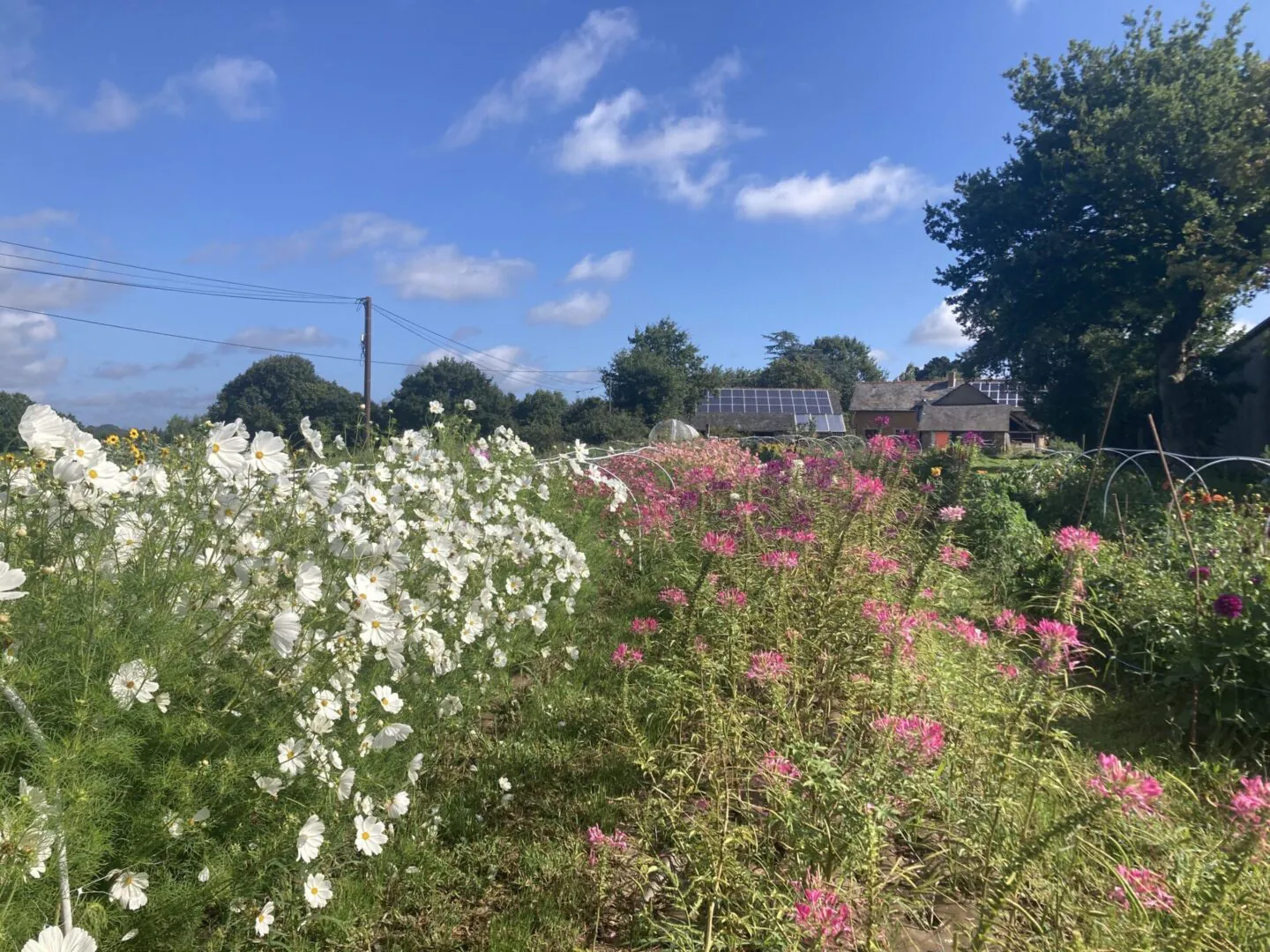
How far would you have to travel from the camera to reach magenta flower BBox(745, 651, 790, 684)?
95.0 inches

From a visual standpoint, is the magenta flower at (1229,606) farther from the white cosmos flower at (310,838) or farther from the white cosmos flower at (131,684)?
the white cosmos flower at (131,684)

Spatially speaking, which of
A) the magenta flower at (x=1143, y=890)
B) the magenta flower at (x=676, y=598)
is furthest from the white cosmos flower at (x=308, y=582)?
the magenta flower at (x=1143, y=890)

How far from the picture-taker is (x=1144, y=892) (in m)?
1.55

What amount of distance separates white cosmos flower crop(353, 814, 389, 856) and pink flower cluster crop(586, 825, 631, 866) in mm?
555

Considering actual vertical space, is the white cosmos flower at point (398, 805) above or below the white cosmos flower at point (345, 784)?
below

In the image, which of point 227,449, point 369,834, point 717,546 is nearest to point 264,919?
point 369,834

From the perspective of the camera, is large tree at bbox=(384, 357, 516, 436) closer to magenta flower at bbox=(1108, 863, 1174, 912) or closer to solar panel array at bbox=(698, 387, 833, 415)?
solar panel array at bbox=(698, 387, 833, 415)

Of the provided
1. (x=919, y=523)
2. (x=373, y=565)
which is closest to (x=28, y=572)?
(x=373, y=565)

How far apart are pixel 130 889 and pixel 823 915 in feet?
4.39

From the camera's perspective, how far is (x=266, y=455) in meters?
1.88

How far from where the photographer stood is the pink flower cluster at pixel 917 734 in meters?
1.96

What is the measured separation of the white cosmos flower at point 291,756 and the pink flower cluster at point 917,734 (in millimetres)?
1460

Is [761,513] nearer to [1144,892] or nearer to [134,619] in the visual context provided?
[1144,892]

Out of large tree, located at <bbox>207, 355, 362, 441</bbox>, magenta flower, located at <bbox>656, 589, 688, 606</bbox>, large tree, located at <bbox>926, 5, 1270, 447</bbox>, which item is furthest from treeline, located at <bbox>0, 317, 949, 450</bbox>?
magenta flower, located at <bbox>656, 589, 688, 606</bbox>
